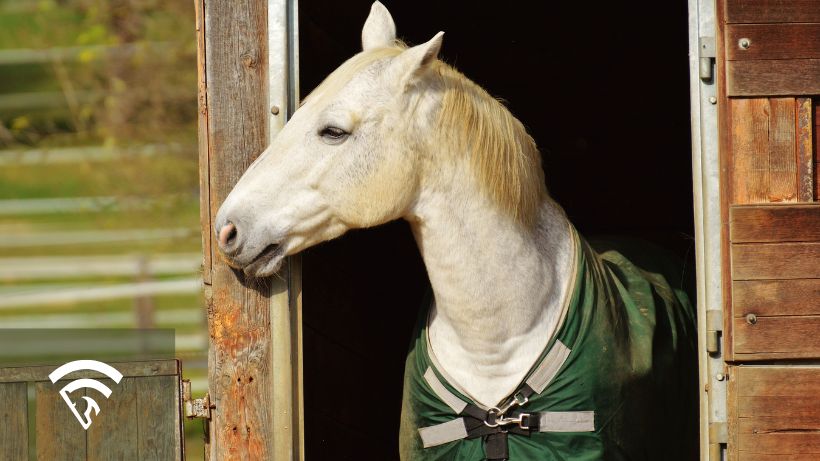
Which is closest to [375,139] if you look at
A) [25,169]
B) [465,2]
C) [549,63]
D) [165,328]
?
[465,2]

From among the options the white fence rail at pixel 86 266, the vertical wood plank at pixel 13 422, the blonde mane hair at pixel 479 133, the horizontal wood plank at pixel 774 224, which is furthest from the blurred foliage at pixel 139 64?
the horizontal wood plank at pixel 774 224

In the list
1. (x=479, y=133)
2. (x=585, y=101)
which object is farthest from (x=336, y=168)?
(x=585, y=101)

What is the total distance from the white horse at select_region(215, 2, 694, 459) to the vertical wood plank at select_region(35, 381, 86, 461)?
1170 millimetres

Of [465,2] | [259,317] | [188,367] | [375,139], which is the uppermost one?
[465,2]

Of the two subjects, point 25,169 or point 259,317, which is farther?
point 25,169

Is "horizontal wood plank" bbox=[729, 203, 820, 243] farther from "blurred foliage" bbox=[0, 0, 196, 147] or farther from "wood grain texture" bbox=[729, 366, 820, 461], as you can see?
"blurred foliage" bbox=[0, 0, 196, 147]

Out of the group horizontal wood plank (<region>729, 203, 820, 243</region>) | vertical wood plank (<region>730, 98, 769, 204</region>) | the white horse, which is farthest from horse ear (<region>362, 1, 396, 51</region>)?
horizontal wood plank (<region>729, 203, 820, 243</region>)

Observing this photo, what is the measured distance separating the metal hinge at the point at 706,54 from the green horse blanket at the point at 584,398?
0.62 m

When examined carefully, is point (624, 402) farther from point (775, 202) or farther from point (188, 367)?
point (188, 367)

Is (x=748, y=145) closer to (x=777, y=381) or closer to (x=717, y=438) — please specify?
(x=777, y=381)

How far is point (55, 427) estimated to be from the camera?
363 cm

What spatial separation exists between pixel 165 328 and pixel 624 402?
6975 millimetres

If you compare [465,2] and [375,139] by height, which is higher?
[465,2]

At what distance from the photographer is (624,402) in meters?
3.04
